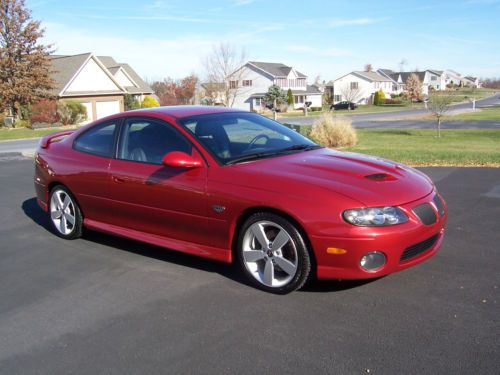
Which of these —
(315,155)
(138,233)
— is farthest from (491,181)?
(138,233)

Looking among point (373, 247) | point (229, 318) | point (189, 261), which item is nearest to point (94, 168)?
point (189, 261)

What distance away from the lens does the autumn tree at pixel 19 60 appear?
127 ft

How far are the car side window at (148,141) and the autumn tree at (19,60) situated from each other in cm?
3739

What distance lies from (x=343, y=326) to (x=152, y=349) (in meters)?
1.32

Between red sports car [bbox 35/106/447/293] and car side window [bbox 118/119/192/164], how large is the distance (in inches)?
0.5

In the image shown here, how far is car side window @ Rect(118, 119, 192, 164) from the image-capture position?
16.2 ft

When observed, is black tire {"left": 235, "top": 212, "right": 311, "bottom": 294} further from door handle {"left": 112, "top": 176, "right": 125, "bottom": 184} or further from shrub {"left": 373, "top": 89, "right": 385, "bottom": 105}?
shrub {"left": 373, "top": 89, "right": 385, "bottom": 105}

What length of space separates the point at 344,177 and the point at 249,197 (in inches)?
31.7

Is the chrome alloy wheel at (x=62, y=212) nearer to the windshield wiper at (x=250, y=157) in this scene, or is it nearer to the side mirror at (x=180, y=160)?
the side mirror at (x=180, y=160)

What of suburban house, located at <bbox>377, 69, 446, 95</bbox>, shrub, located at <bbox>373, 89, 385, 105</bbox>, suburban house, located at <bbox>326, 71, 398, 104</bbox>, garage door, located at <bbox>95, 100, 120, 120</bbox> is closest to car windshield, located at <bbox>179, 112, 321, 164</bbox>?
garage door, located at <bbox>95, 100, 120, 120</bbox>

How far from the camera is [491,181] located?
8484 mm

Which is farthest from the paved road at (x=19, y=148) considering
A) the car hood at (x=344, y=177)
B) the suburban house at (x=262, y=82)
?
the suburban house at (x=262, y=82)

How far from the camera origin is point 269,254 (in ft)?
13.8

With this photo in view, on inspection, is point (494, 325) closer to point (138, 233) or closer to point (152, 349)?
point (152, 349)
